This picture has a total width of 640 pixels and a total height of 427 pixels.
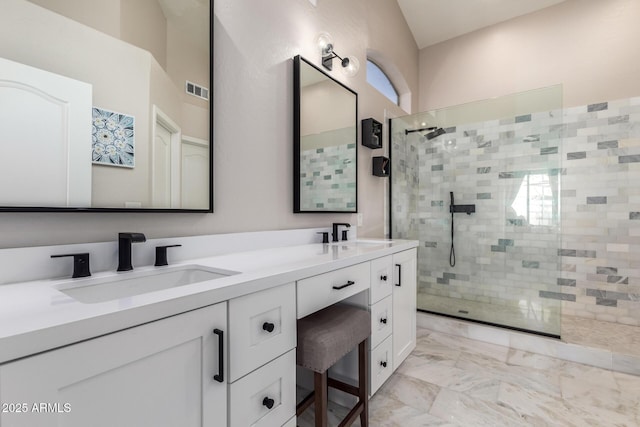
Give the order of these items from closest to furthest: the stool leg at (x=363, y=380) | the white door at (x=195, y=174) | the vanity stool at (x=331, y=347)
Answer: the vanity stool at (x=331, y=347)
the white door at (x=195, y=174)
the stool leg at (x=363, y=380)

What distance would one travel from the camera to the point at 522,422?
1.48 metres

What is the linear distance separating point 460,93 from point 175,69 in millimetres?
3239

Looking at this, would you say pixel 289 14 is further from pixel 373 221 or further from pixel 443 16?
pixel 443 16

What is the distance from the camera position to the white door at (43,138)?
33.1 inches

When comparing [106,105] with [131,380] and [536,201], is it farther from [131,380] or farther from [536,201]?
[536,201]

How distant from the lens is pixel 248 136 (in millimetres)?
1555

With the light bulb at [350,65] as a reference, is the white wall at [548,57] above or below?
above

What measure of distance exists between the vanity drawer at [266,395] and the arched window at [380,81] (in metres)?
2.56

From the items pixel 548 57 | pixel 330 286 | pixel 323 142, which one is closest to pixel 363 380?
pixel 330 286

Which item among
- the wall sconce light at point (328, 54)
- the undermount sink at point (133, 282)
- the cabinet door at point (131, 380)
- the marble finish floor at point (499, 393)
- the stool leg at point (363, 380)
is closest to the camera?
the cabinet door at point (131, 380)

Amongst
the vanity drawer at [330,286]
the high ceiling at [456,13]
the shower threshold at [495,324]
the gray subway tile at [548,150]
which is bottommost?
the shower threshold at [495,324]

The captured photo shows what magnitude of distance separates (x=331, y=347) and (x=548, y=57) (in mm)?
3504

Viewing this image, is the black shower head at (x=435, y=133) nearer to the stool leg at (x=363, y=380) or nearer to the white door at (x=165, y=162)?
the stool leg at (x=363, y=380)

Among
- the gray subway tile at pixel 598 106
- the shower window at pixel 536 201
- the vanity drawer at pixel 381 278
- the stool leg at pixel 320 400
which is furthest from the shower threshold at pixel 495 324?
the gray subway tile at pixel 598 106
